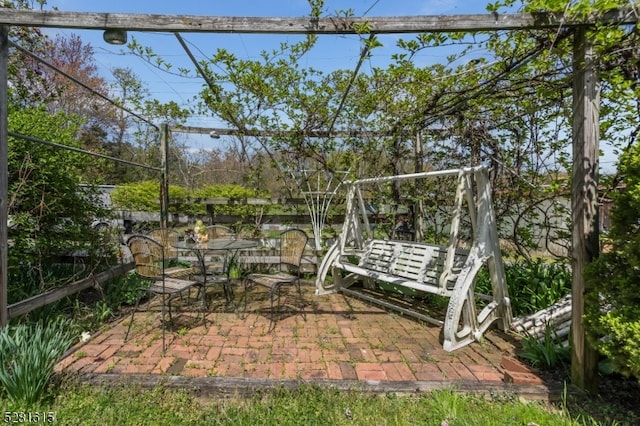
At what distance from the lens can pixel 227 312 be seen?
3670 millimetres

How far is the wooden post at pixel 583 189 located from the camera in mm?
2096

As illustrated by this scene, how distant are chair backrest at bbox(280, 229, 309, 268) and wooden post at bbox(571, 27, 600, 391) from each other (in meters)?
2.40

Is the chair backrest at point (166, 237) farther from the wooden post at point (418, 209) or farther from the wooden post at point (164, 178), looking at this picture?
the wooden post at point (418, 209)

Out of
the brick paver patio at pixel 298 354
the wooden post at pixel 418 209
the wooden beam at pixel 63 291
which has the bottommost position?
the brick paver patio at pixel 298 354

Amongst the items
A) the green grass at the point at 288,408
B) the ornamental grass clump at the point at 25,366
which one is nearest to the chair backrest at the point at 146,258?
the ornamental grass clump at the point at 25,366

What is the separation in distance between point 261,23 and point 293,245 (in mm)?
2236

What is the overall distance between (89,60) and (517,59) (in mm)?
14197

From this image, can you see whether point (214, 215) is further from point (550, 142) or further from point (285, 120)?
point (550, 142)

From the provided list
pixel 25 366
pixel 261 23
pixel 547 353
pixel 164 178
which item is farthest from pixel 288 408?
pixel 164 178

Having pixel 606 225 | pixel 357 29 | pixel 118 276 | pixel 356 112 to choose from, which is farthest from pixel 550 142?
pixel 118 276

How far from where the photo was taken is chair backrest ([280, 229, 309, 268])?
3.73 meters

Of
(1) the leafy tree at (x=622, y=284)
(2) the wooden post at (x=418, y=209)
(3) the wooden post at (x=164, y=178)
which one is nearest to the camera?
(1) the leafy tree at (x=622, y=284)

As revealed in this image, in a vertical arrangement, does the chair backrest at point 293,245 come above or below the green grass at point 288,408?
above

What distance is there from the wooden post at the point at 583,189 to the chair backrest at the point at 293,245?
2396 millimetres
